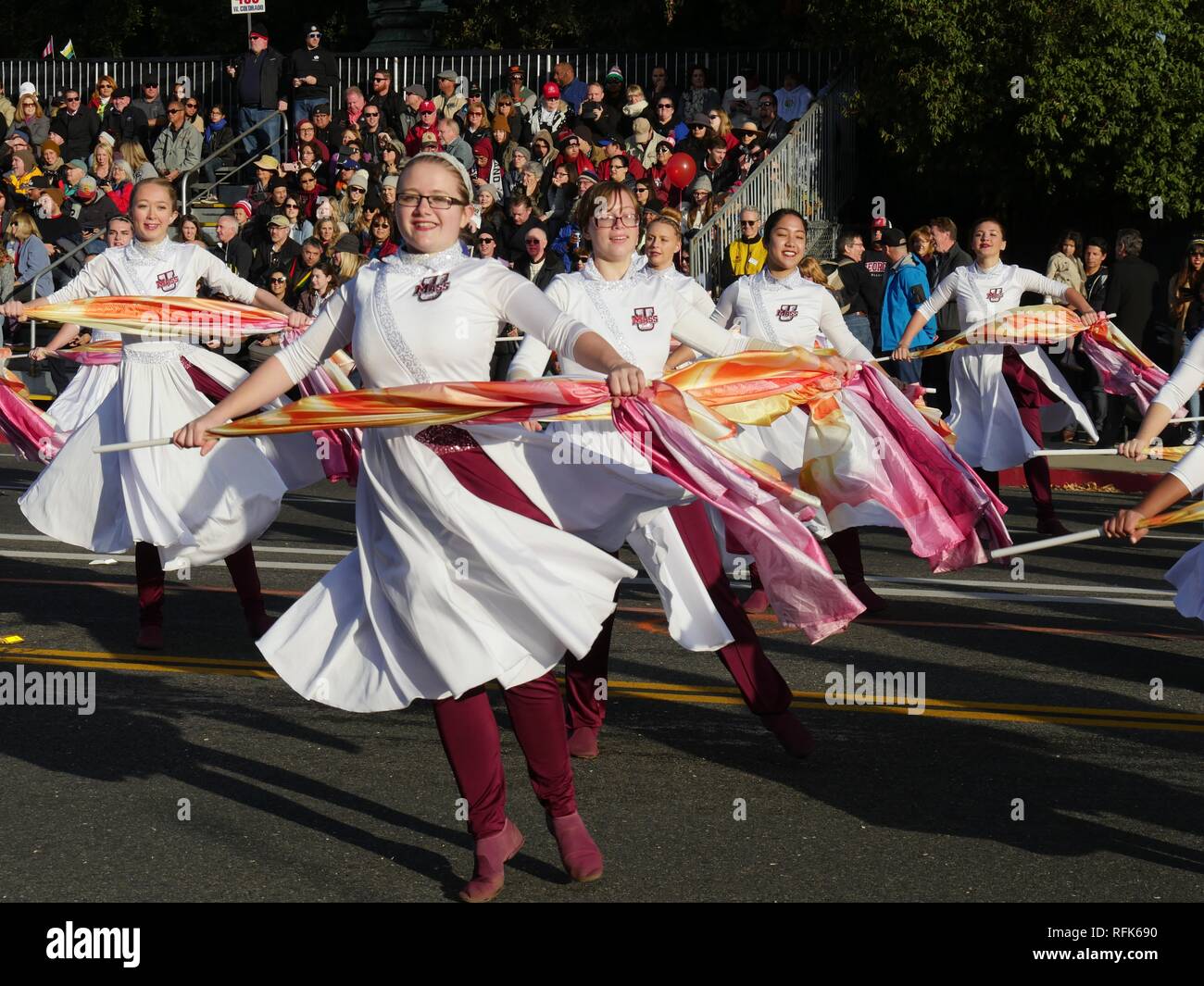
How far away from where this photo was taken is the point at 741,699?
7.54 meters

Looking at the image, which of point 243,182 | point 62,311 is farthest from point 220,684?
point 243,182

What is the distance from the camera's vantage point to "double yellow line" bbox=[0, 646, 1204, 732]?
7133mm

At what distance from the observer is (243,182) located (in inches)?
983

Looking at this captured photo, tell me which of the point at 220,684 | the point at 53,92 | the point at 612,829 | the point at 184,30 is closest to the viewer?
→ the point at 612,829

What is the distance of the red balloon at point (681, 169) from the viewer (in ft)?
65.2

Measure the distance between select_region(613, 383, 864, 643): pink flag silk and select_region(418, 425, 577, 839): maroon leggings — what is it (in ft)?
1.50

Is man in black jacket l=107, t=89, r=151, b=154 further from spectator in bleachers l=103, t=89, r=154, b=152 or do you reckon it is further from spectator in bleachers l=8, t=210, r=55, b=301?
spectator in bleachers l=8, t=210, r=55, b=301

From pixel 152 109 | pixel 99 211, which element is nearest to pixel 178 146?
pixel 152 109

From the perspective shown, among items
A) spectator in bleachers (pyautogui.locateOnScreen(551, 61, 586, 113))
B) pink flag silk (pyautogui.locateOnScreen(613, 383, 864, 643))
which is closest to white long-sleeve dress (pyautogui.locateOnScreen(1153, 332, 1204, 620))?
pink flag silk (pyautogui.locateOnScreen(613, 383, 864, 643))

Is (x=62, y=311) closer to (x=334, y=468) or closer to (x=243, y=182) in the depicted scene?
(x=334, y=468)

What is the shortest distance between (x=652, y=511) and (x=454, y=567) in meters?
1.15

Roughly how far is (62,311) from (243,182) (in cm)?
1678

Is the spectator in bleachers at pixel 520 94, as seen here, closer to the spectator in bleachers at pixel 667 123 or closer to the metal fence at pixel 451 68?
the metal fence at pixel 451 68

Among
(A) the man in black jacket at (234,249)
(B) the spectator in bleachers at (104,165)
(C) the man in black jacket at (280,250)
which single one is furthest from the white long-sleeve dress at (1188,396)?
(B) the spectator in bleachers at (104,165)
